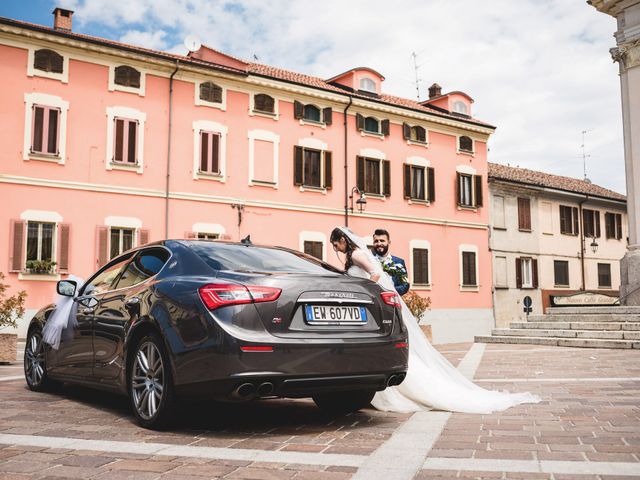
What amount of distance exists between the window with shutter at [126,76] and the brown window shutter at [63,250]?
488cm

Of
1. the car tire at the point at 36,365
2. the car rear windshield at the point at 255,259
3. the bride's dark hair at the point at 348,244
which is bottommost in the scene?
the car tire at the point at 36,365

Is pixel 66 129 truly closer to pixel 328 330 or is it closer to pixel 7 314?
pixel 7 314

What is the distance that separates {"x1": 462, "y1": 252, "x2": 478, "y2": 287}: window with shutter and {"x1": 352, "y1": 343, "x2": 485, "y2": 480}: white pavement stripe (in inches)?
975

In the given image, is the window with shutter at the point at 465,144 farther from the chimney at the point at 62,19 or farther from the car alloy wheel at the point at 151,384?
the car alloy wheel at the point at 151,384

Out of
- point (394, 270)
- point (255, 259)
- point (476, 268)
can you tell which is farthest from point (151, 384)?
point (476, 268)

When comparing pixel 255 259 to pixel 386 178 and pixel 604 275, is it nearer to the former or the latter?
pixel 386 178

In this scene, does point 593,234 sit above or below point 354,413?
above

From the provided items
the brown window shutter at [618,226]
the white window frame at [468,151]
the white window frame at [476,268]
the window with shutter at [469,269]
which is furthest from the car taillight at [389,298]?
the brown window shutter at [618,226]

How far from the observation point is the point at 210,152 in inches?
904

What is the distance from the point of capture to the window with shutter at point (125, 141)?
21.2 metres

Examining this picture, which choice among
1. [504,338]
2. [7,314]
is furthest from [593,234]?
[7,314]

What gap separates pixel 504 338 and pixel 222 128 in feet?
38.2

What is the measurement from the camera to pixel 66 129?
2034cm

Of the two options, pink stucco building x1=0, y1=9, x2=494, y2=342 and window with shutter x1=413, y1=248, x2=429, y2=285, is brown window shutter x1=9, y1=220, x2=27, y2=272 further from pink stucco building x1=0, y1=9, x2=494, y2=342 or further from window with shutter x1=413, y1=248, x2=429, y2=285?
window with shutter x1=413, y1=248, x2=429, y2=285
